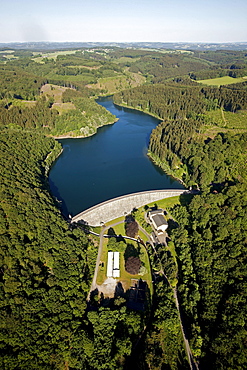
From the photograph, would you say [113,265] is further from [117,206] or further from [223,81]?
[223,81]

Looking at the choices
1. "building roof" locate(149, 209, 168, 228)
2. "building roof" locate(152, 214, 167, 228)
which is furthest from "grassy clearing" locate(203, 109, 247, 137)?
"building roof" locate(152, 214, 167, 228)

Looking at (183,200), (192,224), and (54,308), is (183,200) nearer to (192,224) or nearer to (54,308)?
(192,224)

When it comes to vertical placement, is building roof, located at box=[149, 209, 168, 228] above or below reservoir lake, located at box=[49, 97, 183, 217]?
below

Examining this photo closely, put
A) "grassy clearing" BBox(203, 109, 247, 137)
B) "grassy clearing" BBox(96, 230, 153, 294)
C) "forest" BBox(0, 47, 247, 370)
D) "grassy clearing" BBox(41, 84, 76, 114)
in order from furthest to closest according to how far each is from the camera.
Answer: "grassy clearing" BBox(41, 84, 76, 114) < "grassy clearing" BBox(203, 109, 247, 137) < "grassy clearing" BBox(96, 230, 153, 294) < "forest" BBox(0, 47, 247, 370)

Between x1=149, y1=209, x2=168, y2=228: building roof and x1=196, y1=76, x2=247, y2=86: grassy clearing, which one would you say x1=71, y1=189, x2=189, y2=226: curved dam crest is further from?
x1=196, y1=76, x2=247, y2=86: grassy clearing

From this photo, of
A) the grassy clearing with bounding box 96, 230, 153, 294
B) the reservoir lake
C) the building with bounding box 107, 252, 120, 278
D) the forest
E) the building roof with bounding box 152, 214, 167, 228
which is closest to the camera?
the forest

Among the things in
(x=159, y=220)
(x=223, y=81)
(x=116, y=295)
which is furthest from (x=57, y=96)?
(x=223, y=81)

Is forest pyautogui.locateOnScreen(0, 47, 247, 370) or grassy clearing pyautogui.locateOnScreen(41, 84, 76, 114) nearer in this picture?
forest pyautogui.locateOnScreen(0, 47, 247, 370)

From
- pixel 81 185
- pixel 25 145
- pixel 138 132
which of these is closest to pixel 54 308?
pixel 81 185
